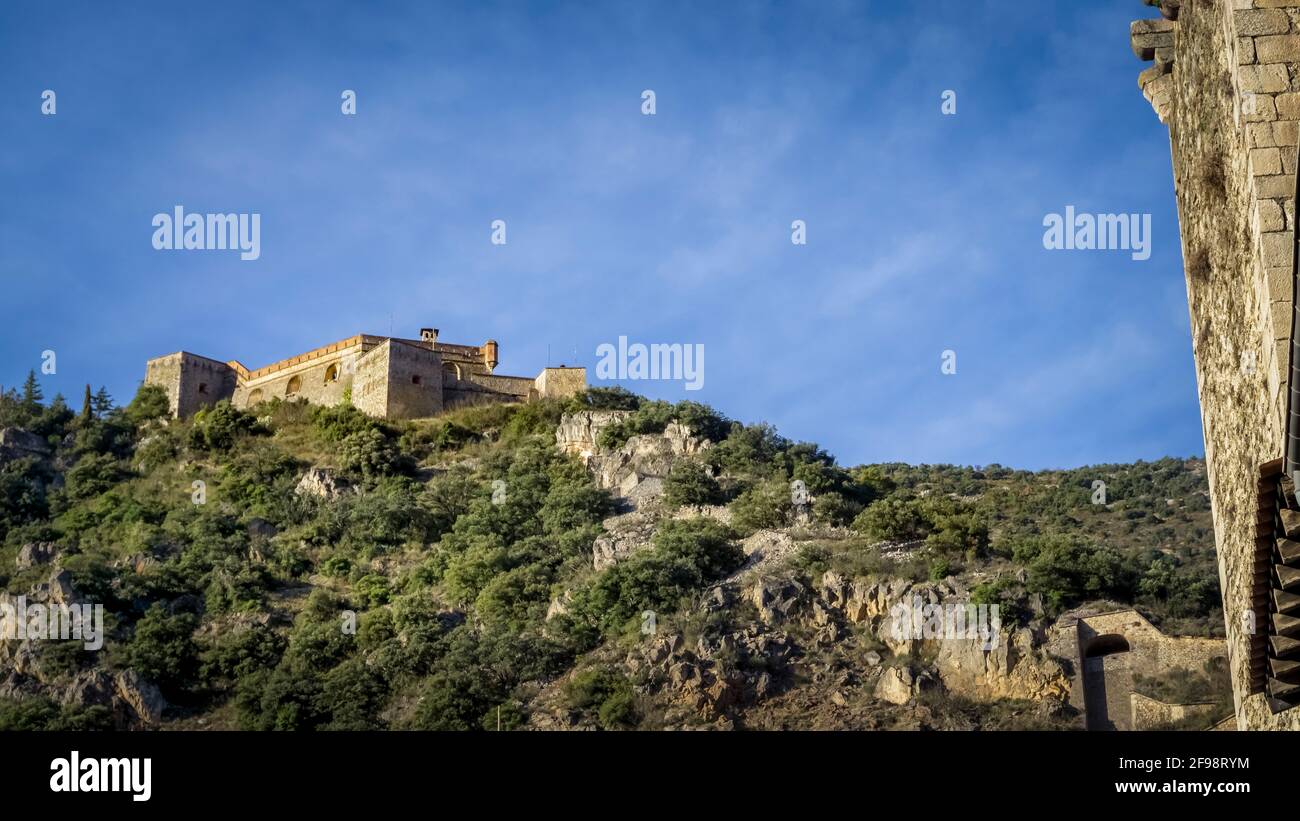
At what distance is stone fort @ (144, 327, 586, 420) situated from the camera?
47.8 m

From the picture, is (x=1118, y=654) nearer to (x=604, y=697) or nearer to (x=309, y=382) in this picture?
(x=604, y=697)

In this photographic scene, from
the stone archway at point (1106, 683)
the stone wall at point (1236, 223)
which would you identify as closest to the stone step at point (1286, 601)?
the stone wall at point (1236, 223)

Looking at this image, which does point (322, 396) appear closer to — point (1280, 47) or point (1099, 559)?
point (1099, 559)

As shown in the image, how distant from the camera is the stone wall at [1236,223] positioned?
9328 mm

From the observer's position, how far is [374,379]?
47938mm

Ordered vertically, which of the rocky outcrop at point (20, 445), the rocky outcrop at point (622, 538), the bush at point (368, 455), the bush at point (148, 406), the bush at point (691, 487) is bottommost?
the rocky outcrop at point (622, 538)

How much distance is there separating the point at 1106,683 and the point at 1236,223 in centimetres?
1906

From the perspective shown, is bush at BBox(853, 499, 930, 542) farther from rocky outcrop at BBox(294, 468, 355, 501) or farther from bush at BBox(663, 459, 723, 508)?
rocky outcrop at BBox(294, 468, 355, 501)

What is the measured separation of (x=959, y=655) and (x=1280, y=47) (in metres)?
20.0

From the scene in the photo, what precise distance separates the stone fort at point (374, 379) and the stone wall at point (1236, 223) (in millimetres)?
36526

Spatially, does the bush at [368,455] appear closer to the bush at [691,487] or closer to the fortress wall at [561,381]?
the fortress wall at [561,381]

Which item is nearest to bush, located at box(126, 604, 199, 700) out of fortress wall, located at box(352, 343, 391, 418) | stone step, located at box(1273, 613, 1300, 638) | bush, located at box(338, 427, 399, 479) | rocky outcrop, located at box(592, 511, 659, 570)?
rocky outcrop, located at box(592, 511, 659, 570)

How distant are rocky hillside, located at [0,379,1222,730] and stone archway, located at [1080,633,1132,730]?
54 centimetres

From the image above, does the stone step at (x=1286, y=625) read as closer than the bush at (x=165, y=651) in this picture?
Yes
